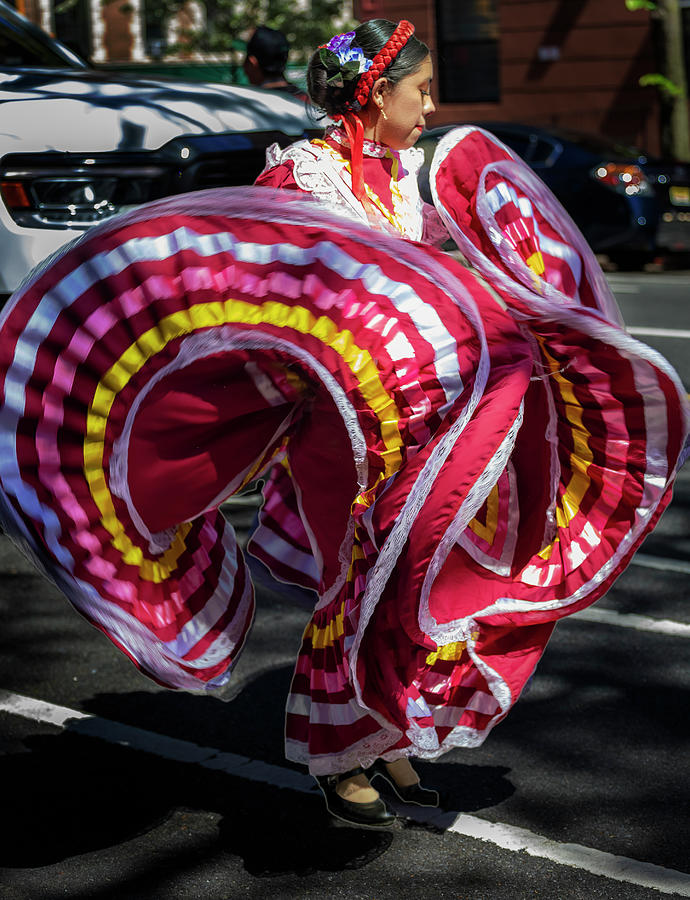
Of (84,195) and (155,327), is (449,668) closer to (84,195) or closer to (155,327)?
(155,327)

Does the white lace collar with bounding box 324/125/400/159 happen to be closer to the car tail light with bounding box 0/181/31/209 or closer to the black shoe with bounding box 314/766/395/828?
the black shoe with bounding box 314/766/395/828

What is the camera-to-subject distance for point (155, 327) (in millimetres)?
2895

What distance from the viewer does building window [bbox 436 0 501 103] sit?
81.1 ft

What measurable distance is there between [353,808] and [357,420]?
1070 mm

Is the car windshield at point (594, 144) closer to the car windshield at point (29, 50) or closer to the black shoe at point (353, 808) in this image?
the car windshield at point (29, 50)

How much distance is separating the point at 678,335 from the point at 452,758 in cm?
715

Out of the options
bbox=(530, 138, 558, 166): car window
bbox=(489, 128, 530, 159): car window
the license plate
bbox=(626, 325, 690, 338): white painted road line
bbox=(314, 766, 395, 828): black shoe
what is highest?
bbox=(489, 128, 530, 159): car window

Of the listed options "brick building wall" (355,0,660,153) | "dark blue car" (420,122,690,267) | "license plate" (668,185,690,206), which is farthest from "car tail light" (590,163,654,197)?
"brick building wall" (355,0,660,153)

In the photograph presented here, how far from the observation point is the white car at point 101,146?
18.6 ft

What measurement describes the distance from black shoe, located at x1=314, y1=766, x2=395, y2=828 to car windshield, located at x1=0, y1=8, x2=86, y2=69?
4847 millimetres

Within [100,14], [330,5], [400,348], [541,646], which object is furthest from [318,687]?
[100,14]

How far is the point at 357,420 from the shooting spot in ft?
9.49

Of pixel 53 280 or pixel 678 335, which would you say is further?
pixel 678 335

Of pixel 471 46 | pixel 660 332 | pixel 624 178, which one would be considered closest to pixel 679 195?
pixel 624 178
